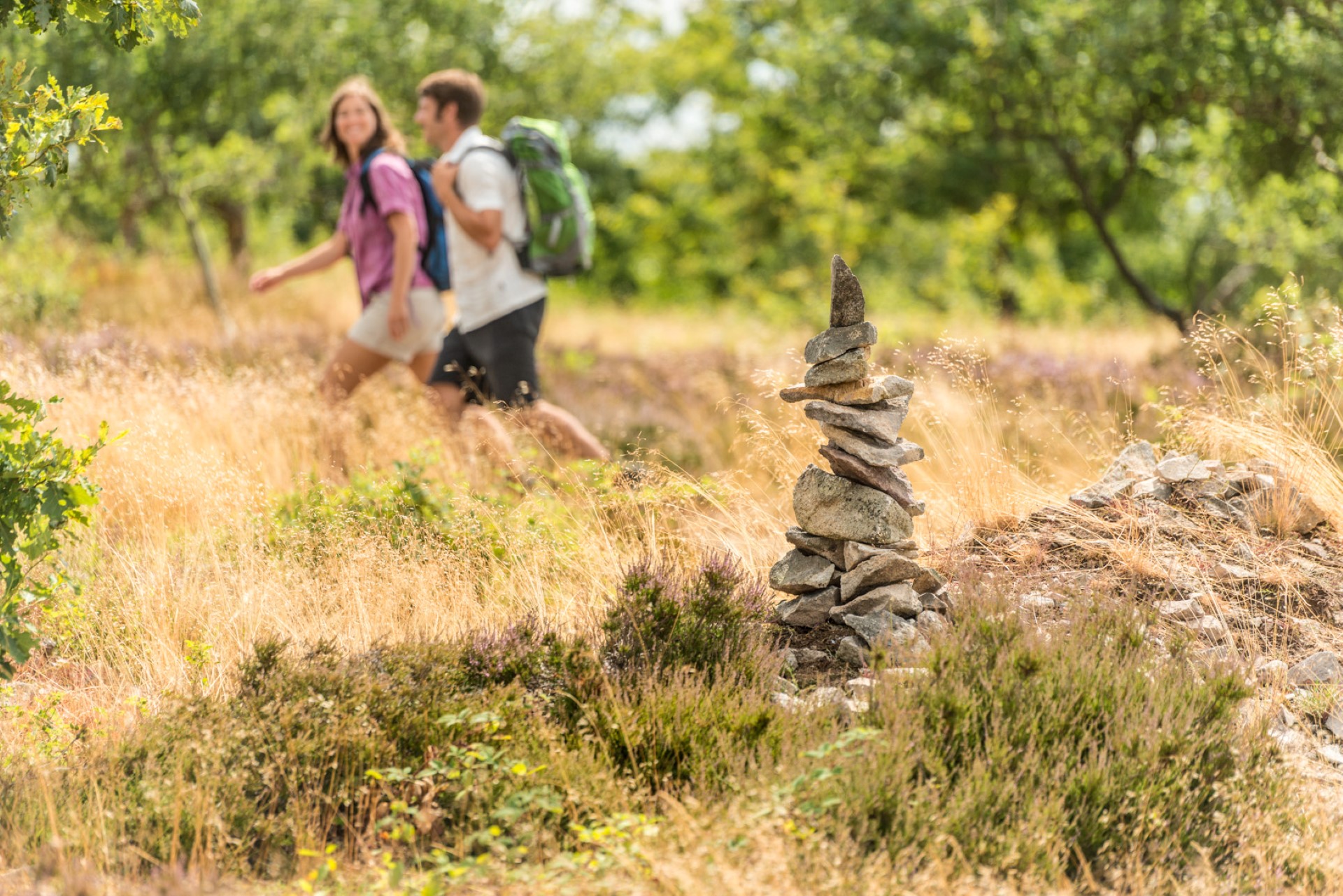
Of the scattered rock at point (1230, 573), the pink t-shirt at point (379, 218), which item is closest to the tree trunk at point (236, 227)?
the pink t-shirt at point (379, 218)

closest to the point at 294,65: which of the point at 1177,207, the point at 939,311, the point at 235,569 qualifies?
the point at 235,569

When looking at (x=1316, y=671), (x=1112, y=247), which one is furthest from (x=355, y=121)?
(x=1112, y=247)

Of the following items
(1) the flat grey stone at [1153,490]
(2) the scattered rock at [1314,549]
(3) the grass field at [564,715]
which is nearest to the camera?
(3) the grass field at [564,715]

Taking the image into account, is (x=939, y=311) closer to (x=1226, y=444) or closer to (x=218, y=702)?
(x=1226, y=444)

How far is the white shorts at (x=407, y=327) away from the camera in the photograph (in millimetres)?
6469

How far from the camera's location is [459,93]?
6.30 m

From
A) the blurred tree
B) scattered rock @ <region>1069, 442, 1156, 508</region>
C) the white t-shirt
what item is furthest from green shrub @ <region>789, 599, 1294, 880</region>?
the white t-shirt

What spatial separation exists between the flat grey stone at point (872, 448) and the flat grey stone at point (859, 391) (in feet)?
0.38

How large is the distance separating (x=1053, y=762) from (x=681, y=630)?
1.25m

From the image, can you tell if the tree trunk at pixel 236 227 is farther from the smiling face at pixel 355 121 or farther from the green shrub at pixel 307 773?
the green shrub at pixel 307 773

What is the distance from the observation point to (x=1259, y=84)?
9.77 m

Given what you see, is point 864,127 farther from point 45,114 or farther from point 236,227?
point 45,114

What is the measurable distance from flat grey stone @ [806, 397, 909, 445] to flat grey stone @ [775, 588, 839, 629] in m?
0.61

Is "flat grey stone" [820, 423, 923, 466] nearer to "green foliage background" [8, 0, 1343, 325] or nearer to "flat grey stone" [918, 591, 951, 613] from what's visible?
"flat grey stone" [918, 591, 951, 613]
